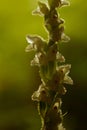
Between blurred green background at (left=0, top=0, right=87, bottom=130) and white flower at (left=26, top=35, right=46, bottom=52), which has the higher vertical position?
white flower at (left=26, top=35, right=46, bottom=52)

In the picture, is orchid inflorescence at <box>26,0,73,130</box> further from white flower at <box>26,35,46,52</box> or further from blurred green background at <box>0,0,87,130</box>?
blurred green background at <box>0,0,87,130</box>

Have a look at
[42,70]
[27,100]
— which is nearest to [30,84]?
[27,100]

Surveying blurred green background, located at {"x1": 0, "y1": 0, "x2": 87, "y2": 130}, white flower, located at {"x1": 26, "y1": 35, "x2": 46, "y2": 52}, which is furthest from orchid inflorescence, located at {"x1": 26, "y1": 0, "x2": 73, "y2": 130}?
blurred green background, located at {"x1": 0, "y1": 0, "x2": 87, "y2": 130}

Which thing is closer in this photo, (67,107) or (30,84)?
(67,107)

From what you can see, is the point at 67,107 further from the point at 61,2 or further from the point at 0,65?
the point at 61,2

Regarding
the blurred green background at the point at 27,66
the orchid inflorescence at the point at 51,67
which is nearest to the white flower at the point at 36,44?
the orchid inflorescence at the point at 51,67

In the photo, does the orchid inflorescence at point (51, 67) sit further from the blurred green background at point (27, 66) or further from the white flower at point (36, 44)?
the blurred green background at point (27, 66)

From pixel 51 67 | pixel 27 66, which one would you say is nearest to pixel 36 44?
pixel 51 67
